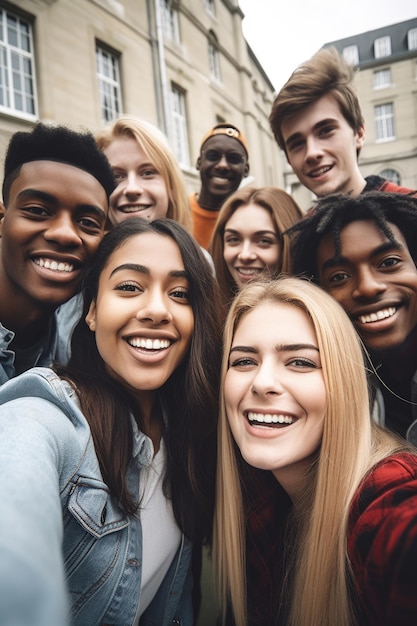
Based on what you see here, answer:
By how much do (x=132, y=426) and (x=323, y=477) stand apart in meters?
0.88

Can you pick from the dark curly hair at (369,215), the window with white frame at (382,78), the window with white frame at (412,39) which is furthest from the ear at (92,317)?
the window with white frame at (412,39)

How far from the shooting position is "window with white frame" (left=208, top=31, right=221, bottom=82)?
16.2m

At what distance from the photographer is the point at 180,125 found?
540 inches

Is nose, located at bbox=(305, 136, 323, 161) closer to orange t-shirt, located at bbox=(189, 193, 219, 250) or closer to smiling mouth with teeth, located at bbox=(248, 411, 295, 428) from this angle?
orange t-shirt, located at bbox=(189, 193, 219, 250)

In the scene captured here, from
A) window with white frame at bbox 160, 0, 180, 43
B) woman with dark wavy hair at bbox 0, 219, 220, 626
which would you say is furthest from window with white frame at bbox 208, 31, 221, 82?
woman with dark wavy hair at bbox 0, 219, 220, 626

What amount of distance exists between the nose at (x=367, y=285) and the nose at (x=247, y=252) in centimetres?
117

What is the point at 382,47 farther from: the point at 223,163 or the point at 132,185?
the point at 132,185

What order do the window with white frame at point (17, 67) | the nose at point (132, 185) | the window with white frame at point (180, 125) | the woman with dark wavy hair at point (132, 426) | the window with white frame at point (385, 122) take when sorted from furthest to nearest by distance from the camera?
1. the window with white frame at point (385, 122)
2. the window with white frame at point (180, 125)
3. the window with white frame at point (17, 67)
4. the nose at point (132, 185)
5. the woman with dark wavy hair at point (132, 426)

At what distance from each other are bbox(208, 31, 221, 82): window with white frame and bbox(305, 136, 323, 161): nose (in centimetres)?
1596

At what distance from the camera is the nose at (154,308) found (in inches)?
Result: 66.8

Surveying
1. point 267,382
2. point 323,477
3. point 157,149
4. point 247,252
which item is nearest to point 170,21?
point 157,149

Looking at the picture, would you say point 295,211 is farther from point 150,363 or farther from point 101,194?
point 150,363

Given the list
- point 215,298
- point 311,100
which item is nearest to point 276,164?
point 311,100

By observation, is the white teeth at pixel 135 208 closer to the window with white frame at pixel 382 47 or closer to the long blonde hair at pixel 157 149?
the long blonde hair at pixel 157 149
